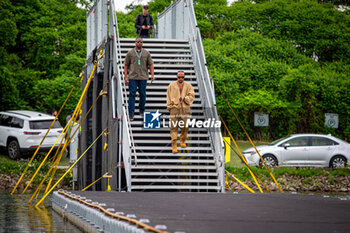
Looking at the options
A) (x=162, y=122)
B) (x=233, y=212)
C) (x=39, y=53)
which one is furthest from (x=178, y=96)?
(x=39, y=53)

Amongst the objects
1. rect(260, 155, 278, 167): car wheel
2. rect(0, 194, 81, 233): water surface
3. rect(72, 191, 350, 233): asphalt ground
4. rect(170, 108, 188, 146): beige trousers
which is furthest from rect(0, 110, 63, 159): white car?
rect(72, 191, 350, 233): asphalt ground

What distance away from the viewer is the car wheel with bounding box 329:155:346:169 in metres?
28.7

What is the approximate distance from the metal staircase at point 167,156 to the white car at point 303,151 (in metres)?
9.15

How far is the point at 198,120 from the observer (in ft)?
61.1

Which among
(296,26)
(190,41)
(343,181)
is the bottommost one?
(343,181)

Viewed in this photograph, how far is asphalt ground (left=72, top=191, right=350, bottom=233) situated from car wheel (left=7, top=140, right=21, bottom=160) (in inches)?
609

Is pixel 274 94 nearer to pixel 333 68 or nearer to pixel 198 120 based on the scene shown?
pixel 333 68

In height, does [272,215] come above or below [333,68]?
below

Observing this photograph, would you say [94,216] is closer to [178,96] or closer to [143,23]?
[178,96]

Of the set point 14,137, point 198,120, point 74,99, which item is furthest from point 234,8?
point 198,120

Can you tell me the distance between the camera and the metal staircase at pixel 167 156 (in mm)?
17062

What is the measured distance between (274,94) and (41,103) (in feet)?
44.8

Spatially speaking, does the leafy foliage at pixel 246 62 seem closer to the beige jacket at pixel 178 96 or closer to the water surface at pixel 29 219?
the water surface at pixel 29 219

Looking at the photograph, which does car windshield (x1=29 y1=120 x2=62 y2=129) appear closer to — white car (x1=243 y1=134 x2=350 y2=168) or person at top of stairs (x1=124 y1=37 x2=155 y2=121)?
white car (x1=243 y1=134 x2=350 y2=168)
